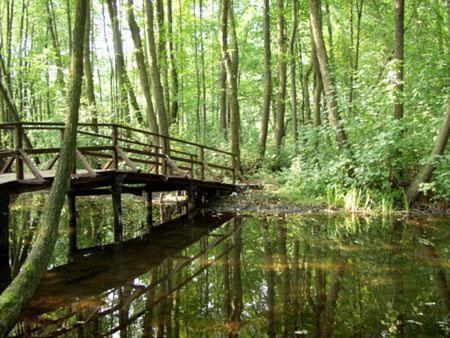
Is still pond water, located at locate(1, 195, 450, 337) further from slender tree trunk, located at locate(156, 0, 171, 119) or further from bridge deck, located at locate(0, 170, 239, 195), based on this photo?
slender tree trunk, located at locate(156, 0, 171, 119)

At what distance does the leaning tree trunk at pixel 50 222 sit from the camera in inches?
189

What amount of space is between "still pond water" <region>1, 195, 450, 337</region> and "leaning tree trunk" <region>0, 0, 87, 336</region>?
22.7 inches

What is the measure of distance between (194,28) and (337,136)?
34.3 ft

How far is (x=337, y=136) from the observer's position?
14.5 metres

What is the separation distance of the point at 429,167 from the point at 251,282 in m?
7.67

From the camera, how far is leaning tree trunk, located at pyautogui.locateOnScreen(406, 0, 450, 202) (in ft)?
38.3

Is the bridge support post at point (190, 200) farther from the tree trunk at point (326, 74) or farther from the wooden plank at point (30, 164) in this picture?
the wooden plank at point (30, 164)

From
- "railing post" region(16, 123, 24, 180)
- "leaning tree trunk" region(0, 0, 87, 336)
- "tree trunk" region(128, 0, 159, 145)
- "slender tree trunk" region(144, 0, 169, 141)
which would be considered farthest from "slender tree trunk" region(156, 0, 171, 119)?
"leaning tree trunk" region(0, 0, 87, 336)

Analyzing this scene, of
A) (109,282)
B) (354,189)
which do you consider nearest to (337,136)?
(354,189)

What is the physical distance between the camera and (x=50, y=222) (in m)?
5.62

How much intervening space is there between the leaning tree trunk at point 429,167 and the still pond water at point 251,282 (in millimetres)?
1178

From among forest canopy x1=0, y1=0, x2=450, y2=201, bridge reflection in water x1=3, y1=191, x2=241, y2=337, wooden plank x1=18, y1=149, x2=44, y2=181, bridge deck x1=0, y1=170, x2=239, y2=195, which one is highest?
forest canopy x1=0, y1=0, x2=450, y2=201

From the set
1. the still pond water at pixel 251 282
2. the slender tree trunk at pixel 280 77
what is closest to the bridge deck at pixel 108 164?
the still pond water at pixel 251 282

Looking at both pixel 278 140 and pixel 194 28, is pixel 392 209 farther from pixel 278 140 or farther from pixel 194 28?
pixel 194 28
